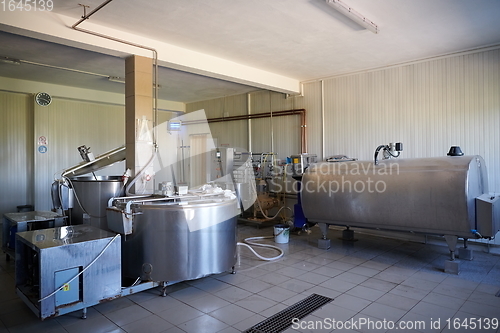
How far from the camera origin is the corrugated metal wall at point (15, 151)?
267 inches

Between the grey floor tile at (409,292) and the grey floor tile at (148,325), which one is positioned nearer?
the grey floor tile at (148,325)

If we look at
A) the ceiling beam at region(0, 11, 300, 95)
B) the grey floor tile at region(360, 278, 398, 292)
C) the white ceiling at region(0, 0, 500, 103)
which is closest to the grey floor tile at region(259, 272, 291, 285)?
the grey floor tile at region(360, 278, 398, 292)

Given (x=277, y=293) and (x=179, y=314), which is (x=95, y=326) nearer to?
(x=179, y=314)

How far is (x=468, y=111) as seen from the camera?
4973 millimetres

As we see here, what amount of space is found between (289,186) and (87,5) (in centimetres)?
483

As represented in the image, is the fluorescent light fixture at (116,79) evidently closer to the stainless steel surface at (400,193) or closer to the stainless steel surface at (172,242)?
the stainless steel surface at (172,242)

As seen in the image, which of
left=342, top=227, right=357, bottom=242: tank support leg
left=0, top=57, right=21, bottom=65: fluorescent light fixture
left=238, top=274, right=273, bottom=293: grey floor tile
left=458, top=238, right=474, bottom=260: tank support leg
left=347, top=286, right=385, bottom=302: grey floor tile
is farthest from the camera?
left=342, top=227, right=357, bottom=242: tank support leg

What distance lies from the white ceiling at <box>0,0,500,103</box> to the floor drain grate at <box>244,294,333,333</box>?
2988 millimetres

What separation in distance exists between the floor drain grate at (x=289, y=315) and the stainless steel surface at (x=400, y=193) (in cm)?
167

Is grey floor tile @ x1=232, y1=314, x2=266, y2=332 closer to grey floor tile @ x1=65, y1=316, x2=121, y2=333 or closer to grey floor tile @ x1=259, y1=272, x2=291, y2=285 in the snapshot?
grey floor tile @ x1=259, y1=272, x2=291, y2=285

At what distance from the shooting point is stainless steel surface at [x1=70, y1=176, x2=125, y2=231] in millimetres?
4246

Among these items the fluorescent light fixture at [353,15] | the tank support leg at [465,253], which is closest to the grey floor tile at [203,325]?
the fluorescent light fixture at [353,15]

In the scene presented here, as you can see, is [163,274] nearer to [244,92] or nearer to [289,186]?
[289,186]

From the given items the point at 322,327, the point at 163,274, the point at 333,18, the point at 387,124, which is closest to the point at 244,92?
the point at 387,124
